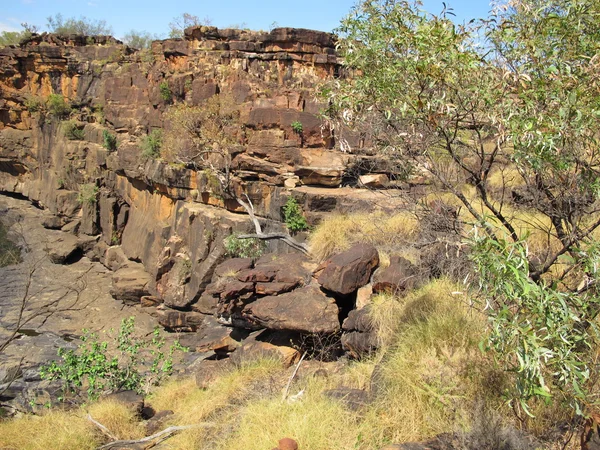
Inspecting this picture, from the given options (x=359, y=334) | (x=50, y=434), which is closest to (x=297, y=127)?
(x=359, y=334)

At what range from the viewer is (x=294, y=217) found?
1256 cm

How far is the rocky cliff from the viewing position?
41.4ft

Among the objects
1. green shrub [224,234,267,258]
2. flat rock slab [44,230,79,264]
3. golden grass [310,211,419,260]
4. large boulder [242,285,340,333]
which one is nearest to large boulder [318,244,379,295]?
large boulder [242,285,340,333]

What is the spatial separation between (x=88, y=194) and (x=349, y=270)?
56.8 ft

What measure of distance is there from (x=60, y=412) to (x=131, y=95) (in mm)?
16942

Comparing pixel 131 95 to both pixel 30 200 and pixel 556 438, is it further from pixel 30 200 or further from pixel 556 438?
pixel 556 438

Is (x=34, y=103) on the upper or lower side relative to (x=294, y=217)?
upper

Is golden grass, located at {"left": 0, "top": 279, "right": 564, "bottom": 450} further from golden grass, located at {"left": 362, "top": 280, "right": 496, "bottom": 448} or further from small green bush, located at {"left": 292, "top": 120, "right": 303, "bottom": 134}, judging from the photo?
small green bush, located at {"left": 292, "top": 120, "right": 303, "bottom": 134}

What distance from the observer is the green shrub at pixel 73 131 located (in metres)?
24.5

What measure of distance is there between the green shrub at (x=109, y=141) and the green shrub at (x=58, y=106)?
4.74 metres

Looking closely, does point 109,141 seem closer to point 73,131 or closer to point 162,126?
point 162,126

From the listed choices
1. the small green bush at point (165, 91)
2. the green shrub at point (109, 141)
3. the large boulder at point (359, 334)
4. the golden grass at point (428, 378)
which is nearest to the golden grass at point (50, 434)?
the large boulder at point (359, 334)

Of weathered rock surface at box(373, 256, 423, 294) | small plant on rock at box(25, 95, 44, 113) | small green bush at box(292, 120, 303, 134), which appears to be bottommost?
weathered rock surface at box(373, 256, 423, 294)

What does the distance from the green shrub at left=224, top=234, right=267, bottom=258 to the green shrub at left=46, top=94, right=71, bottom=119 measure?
54.9 feet
